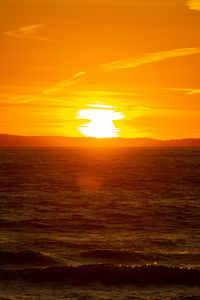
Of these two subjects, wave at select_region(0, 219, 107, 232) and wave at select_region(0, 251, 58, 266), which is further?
wave at select_region(0, 219, 107, 232)

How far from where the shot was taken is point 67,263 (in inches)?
923

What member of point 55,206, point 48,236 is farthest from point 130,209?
point 48,236

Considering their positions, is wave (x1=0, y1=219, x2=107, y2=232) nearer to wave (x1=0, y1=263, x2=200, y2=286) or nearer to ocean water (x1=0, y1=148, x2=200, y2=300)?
Answer: ocean water (x1=0, y1=148, x2=200, y2=300)

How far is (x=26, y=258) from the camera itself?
2406cm

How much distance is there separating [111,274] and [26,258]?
4.85 m

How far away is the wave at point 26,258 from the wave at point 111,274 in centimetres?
134

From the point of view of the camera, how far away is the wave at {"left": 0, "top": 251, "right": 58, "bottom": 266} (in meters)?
23.3

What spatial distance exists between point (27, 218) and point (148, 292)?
780 inches

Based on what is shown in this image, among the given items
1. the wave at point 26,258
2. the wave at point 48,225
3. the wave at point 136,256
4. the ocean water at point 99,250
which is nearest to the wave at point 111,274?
the ocean water at point 99,250

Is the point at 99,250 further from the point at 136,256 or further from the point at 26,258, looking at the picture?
the point at 26,258

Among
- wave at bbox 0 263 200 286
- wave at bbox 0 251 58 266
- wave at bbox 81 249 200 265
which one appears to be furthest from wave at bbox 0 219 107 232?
wave at bbox 0 263 200 286

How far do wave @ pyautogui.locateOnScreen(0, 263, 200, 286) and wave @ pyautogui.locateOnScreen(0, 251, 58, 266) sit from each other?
1.34 metres

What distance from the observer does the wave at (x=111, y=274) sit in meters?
20.8

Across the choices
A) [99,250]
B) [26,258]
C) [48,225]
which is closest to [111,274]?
[99,250]
